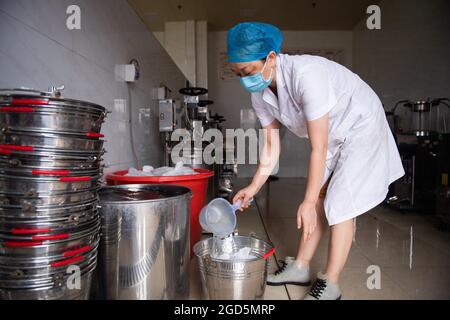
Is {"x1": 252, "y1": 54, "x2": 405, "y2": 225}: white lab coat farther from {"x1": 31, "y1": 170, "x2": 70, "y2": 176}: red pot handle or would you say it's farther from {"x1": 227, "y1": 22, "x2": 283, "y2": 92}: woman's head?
{"x1": 31, "y1": 170, "x2": 70, "y2": 176}: red pot handle

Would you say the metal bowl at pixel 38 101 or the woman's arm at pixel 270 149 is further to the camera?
the woman's arm at pixel 270 149

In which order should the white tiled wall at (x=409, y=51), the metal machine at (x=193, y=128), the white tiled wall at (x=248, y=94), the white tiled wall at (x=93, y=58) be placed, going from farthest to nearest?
the white tiled wall at (x=248, y=94)
the white tiled wall at (x=409, y=51)
the metal machine at (x=193, y=128)
the white tiled wall at (x=93, y=58)

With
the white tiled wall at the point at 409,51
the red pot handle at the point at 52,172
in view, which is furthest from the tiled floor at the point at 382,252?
the white tiled wall at the point at 409,51

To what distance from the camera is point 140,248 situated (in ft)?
3.09

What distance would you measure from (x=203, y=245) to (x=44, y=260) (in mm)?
638

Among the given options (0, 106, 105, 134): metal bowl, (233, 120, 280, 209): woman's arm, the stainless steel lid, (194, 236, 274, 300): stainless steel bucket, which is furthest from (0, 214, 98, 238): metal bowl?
(233, 120, 280, 209): woman's arm

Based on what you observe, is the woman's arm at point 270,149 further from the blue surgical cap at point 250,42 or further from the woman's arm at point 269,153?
the blue surgical cap at point 250,42

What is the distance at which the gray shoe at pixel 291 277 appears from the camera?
1315mm

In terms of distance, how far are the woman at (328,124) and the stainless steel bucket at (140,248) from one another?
0.37m

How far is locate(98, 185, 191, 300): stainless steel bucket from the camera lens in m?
0.93

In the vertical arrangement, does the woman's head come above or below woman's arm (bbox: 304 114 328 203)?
above

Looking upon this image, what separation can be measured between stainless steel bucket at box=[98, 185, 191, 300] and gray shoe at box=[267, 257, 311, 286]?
0.48 meters

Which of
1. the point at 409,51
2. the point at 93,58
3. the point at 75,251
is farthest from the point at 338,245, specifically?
the point at 409,51

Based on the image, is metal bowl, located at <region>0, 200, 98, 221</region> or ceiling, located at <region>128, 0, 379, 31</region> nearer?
metal bowl, located at <region>0, 200, 98, 221</region>
